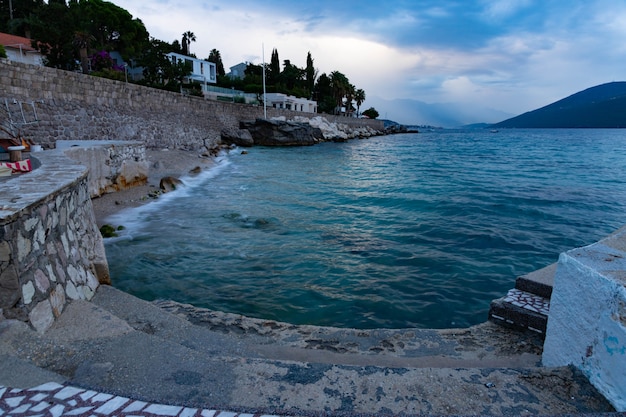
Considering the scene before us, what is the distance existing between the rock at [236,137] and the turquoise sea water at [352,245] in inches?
768

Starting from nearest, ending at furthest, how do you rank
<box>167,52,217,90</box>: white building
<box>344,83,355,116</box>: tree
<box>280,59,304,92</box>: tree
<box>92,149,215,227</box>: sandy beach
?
1. <box>92,149,215,227</box>: sandy beach
2. <box>167,52,217,90</box>: white building
3. <box>280,59,304,92</box>: tree
4. <box>344,83,355,116</box>: tree

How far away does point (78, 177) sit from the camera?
4688mm

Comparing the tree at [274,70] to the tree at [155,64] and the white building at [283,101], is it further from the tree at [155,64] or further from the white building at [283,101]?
the tree at [155,64]

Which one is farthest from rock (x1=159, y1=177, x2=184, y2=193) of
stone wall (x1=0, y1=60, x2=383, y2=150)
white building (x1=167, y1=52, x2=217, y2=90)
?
white building (x1=167, y1=52, x2=217, y2=90)

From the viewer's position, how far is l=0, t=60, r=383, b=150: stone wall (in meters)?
13.1

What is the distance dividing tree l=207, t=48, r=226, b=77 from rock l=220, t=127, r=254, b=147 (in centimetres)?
4265

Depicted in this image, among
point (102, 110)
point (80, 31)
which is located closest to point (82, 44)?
point (80, 31)

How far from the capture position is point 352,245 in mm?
8562

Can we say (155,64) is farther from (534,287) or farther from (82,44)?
(534,287)

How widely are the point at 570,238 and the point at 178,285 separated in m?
9.39

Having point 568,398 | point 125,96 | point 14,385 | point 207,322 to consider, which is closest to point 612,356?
point 568,398

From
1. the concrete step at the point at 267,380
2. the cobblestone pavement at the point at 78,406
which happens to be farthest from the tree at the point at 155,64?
the cobblestone pavement at the point at 78,406

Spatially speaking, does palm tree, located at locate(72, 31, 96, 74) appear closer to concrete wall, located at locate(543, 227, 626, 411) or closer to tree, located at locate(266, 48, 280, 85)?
concrete wall, located at locate(543, 227, 626, 411)

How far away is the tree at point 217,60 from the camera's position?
74.8m
